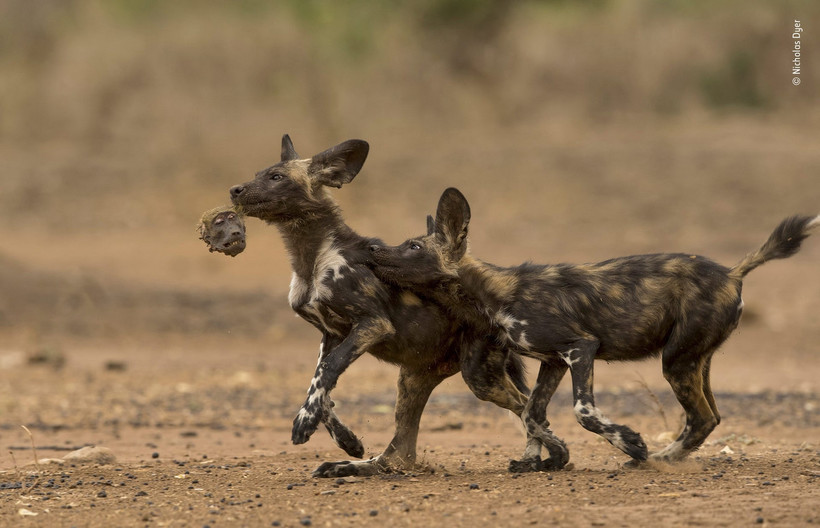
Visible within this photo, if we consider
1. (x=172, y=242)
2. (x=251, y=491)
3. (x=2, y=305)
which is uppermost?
(x=172, y=242)

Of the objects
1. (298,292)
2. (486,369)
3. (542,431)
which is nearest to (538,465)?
(542,431)

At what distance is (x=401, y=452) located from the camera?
8578 millimetres

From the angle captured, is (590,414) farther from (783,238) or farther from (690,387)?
(783,238)

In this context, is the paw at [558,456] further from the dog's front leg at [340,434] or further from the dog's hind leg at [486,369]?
the dog's front leg at [340,434]

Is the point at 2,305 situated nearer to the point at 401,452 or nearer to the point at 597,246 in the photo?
the point at 597,246

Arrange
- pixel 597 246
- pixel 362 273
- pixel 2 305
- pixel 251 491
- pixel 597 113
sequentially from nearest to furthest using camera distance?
pixel 251 491
pixel 362 273
pixel 2 305
pixel 597 246
pixel 597 113

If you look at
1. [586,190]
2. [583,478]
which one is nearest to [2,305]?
[586,190]

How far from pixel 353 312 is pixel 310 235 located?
2.51 ft

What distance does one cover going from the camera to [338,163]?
8.92 meters

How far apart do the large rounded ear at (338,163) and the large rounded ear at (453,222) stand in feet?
2.47

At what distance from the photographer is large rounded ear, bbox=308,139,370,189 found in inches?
348

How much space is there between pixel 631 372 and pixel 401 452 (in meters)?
10.7

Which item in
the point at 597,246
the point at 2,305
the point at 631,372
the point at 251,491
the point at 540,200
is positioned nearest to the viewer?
the point at 251,491

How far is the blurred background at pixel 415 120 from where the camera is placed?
95.7 ft
